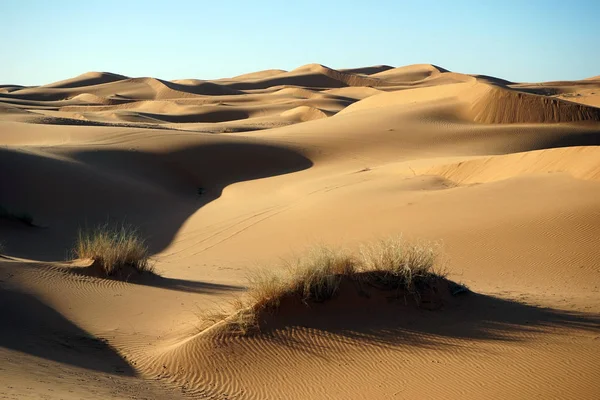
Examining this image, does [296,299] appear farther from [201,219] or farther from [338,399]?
[201,219]

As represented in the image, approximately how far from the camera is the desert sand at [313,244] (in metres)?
6.40

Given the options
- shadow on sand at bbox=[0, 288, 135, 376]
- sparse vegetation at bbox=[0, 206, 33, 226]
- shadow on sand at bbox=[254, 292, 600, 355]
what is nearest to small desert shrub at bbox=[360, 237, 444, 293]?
shadow on sand at bbox=[254, 292, 600, 355]

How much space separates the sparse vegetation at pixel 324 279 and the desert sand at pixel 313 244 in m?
0.20

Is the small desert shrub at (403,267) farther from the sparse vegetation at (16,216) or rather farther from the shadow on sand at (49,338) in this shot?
the sparse vegetation at (16,216)

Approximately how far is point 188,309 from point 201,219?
9.41 m

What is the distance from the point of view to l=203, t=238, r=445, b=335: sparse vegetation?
24.7 ft

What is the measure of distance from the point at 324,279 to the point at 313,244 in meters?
6.03

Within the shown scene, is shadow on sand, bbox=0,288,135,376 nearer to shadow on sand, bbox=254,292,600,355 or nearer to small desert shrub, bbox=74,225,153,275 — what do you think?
shadow on sand, bbox=254,292,600,355

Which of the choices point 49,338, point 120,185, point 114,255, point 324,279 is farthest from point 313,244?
point 120,185

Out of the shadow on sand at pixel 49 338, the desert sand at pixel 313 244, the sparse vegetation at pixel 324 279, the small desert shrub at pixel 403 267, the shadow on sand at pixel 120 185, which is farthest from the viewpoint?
the shadow on sand at pixel 120 185

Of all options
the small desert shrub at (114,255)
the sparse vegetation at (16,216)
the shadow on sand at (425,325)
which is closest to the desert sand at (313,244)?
the shadow on sand at (425,325)

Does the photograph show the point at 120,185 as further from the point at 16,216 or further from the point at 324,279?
the point at 324,279

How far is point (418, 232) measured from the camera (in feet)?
44.0

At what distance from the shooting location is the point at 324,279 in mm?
7676
